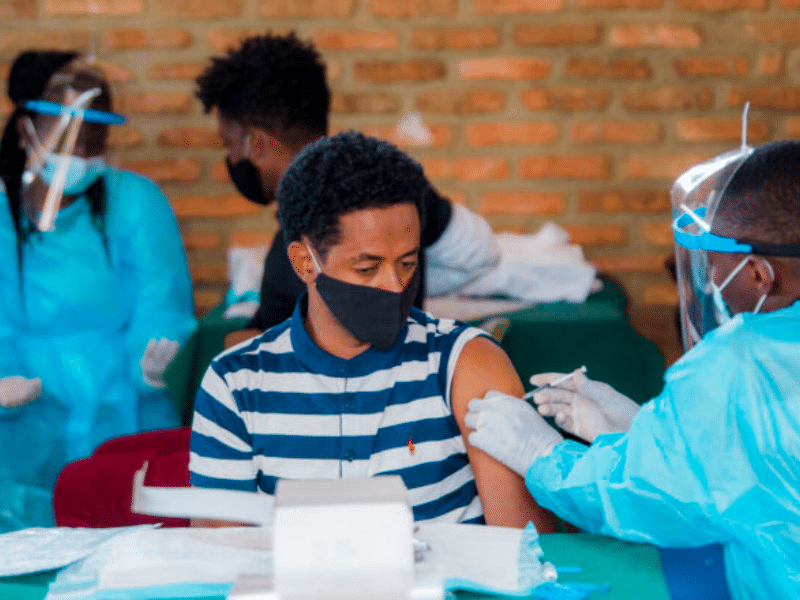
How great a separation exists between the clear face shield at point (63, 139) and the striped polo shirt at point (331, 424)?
3.19 ft

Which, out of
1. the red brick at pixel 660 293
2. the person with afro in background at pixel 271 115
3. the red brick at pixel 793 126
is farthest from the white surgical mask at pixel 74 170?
the red brick at pixel 793 126

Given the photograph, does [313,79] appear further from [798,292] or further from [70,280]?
[798,292]

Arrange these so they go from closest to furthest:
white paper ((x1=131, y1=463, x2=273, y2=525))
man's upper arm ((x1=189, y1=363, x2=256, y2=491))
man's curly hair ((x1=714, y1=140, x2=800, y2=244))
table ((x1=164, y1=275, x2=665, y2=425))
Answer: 1. white paper ((x1=131, y1=463, x2=273, y2=525))
2. man's curly hair ((x1=714, y1=140, x2=800, y2=244))
3. man's upper arm ((x1=189, y1=363, x2=256, y2=491))
4. table ((x1=164, y1=275, x2=665, y2=425))

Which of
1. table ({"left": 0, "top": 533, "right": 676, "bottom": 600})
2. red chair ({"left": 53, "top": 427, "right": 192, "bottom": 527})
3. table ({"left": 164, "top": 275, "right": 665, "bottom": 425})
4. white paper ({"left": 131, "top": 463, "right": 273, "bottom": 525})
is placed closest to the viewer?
white paper ({"left": 131, "top": 463, "right": 273, "bottom": 525})

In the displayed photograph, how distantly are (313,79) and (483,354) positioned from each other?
103cm

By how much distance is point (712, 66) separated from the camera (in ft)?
9.34

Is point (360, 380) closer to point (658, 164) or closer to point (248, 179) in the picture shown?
point (248, 179)

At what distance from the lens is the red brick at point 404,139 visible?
2.89 meters

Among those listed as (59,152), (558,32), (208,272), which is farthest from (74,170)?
(558,32)

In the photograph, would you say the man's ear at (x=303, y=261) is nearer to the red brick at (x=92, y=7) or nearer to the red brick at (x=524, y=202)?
the red brick at (x=524, y=202)

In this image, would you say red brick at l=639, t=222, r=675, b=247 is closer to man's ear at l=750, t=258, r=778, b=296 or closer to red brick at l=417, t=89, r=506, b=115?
red brick at l=417, t=89, r=506, b=115

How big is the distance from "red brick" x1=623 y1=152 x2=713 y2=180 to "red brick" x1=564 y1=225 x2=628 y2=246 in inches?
6.5

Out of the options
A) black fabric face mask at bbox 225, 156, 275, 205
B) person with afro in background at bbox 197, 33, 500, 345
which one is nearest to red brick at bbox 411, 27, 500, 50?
person with afro in background at bbox 197, 33, 500, 345

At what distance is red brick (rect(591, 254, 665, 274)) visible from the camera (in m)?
2.97
